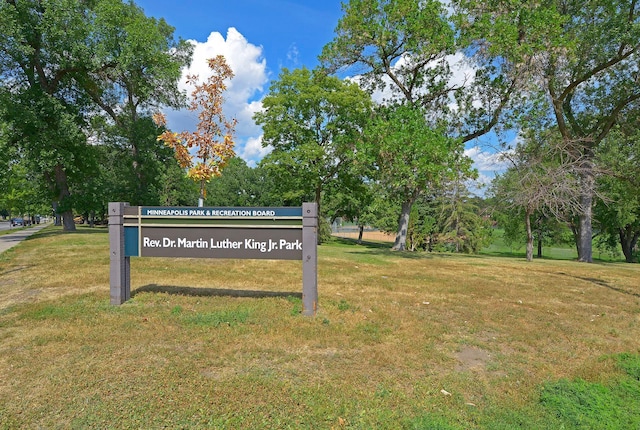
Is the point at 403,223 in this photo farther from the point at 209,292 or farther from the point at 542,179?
the point at 209,292

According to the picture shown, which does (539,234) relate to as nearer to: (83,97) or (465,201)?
(465,201)

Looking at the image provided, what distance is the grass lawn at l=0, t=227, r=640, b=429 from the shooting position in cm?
314

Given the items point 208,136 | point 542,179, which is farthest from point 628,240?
point 208,136

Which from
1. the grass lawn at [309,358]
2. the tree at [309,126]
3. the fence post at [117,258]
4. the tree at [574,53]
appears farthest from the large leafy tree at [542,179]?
the fence post at [117,258]

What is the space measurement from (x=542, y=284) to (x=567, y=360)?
243 inches

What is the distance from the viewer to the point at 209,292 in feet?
23.5

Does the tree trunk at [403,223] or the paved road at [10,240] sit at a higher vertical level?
the tree trunk at [403,223]

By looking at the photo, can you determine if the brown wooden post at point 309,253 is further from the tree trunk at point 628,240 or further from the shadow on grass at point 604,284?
the tree trunk at point 628,240

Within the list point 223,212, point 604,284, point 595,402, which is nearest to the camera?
point 595,402

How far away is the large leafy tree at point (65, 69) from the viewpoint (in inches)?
740

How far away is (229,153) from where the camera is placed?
31.6 feet

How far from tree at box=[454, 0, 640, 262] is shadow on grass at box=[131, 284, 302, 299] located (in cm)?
1232

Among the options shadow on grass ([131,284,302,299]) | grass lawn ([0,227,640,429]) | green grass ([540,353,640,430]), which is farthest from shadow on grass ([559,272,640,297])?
shadow on grass ([131,284,302,299])

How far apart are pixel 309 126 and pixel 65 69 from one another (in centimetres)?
1443
